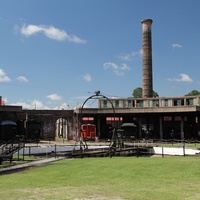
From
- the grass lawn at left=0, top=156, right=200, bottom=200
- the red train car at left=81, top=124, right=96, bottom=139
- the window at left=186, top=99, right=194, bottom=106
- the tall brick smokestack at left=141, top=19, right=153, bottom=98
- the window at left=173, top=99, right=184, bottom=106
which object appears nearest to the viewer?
the grass lawn at left=0, top=156, right=200, bottom=200

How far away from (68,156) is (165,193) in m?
18.3

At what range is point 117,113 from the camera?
53438mm

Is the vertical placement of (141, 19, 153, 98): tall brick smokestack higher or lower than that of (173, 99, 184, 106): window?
higher

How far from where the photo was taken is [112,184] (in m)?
12.6

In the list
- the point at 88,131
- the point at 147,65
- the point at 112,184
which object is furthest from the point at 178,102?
the point at 112,184

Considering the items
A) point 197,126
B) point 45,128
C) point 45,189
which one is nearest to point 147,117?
point 197,126

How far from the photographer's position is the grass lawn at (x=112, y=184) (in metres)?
9.99

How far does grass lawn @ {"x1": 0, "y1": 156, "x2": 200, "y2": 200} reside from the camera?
9.99 metres

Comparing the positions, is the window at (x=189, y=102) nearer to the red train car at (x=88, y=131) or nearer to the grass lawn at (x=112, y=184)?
the red train car at (x=88, y=131)

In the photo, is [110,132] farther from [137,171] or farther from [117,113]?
[137,171]

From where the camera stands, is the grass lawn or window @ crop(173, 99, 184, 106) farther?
window @ crop(173, 99, 184, 106)

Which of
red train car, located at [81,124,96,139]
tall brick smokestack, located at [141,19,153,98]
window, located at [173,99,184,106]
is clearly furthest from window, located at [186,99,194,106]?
red train car, located at [81,124,96,139]

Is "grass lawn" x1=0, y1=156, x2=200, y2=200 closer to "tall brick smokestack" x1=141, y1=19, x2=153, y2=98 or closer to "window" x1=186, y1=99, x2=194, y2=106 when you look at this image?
"window" x1=186, y1=99, x2=194, y2=106

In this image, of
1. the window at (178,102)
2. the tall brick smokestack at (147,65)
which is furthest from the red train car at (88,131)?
the tall brick smokestack at (147,65)
